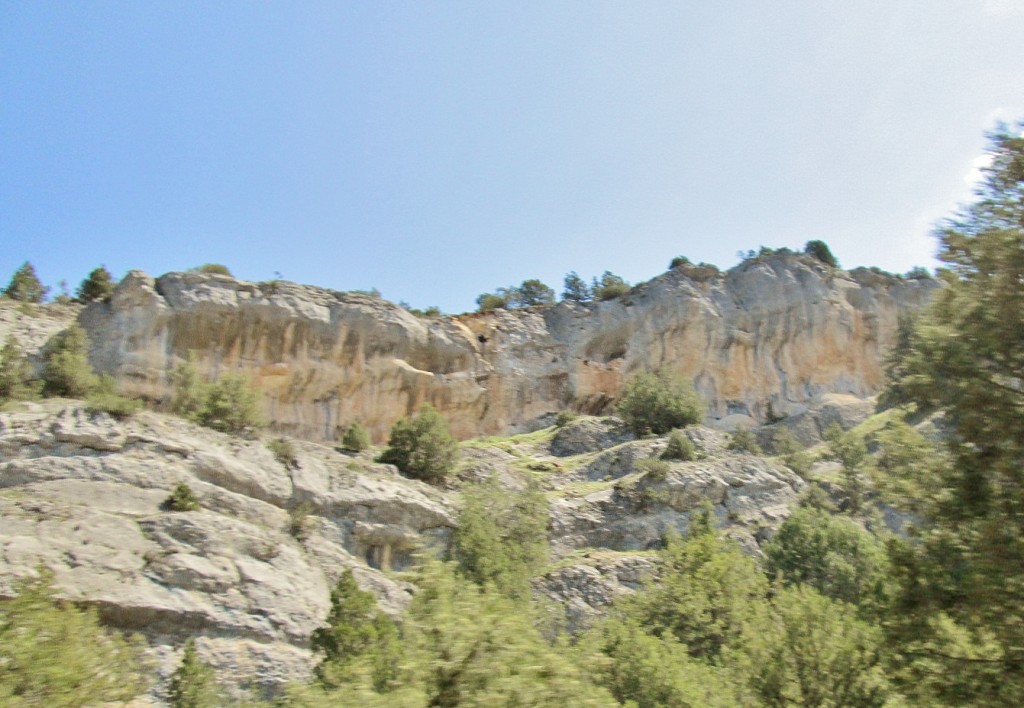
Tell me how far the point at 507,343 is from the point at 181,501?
1389 inches

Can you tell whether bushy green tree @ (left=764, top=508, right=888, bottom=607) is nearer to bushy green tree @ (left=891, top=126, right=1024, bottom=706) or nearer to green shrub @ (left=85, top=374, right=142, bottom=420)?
bushy green tree @ (left=891, top=126, right=1024, bottom=706)

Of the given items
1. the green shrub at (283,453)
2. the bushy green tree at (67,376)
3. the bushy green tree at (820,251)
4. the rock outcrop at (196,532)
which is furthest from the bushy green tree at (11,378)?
the bushy green tree at (820,251)

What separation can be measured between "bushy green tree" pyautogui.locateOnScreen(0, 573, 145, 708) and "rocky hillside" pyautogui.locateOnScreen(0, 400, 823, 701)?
8.23 meters

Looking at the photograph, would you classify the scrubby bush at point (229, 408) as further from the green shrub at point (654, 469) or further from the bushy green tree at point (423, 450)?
the green shrub at point (654, 469)

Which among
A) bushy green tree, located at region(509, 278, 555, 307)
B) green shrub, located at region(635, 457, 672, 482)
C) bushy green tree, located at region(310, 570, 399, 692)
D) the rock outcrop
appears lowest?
bushy green tree, located at region(310, 570, 399, 692)

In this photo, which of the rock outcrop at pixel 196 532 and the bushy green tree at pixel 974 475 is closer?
the bushy green tree at pixel 974 475

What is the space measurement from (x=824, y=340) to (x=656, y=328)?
45.7 feet

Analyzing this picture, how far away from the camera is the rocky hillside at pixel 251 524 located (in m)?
21.8

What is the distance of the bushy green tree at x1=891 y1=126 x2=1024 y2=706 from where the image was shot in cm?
874

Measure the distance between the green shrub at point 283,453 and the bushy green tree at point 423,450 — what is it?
660 centimetres

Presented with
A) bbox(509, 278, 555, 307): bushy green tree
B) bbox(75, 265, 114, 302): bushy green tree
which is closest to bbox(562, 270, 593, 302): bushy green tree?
bbox(509, 278, 555, 307): bushy green tree

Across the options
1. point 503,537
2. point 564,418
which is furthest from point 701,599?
point 564,418

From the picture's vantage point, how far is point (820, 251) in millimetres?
72812

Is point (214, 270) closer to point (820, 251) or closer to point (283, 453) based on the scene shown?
point (283, 453)
